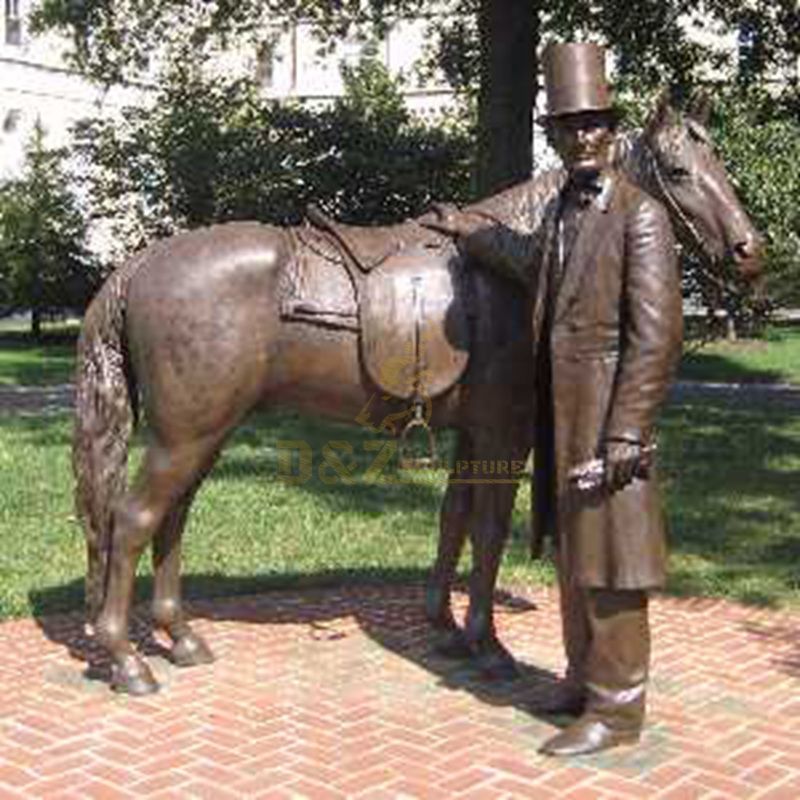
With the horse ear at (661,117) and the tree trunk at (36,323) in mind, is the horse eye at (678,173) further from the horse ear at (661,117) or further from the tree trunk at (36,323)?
the tree trunk at (36,323)

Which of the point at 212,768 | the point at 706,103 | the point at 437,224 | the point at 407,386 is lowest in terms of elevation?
the point at 212,768

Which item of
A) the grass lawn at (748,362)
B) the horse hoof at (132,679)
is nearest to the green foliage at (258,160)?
the grass lawn at (748,362)

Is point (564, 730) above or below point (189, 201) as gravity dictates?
below

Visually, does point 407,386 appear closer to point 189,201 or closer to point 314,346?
point 314,346

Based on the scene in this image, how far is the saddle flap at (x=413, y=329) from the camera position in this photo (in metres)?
6.09

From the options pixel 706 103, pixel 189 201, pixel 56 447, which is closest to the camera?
pixel 706 103

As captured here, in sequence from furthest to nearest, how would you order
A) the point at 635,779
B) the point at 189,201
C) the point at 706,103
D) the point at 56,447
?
the point at 189,201, the point at 56,447, the point at 706,103, the point at 635,779

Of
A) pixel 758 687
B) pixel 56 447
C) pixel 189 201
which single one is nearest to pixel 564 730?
pixel 758 687

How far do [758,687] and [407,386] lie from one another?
209cm

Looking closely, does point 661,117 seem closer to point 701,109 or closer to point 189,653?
point 701,109

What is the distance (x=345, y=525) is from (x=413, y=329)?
4.36 m

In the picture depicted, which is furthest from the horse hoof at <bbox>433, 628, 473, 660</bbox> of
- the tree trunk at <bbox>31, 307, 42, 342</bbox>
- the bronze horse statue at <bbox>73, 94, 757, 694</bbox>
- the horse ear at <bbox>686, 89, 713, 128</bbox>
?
the tree trunk at <bbox>31, 307, 42, 342</bbox>

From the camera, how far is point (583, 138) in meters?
5.19

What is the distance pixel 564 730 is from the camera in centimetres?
548
